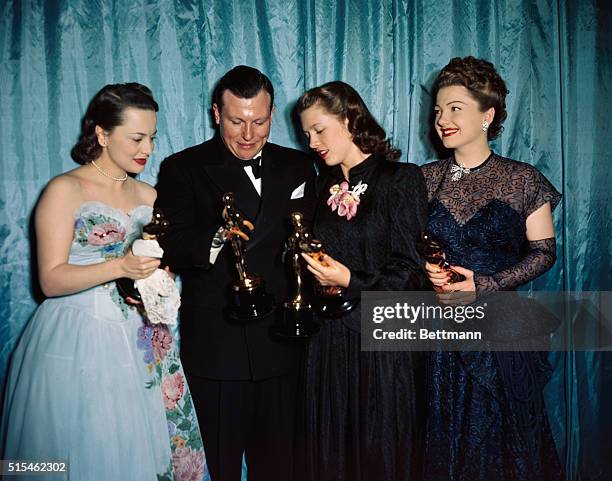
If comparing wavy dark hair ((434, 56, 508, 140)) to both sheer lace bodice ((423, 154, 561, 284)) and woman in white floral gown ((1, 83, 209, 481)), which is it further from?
woman in white floral gown ((1, 83, 209, 481))

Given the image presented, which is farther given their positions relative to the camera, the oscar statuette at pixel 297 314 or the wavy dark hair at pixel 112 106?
the wavy dark hair at pixel 112 106

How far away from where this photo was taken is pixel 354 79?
2451mm

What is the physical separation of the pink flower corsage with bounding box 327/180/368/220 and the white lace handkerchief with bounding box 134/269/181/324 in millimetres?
585

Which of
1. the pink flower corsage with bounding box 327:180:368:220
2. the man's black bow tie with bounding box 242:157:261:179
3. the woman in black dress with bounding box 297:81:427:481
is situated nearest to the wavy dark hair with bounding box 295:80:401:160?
the woman in black dress with bounding box 297:81:427:481

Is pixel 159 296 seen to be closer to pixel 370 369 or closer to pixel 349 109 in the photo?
pixel 370 369

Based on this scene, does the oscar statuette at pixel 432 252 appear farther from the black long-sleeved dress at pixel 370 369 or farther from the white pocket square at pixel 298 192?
the white pocket square at pixel 298 192

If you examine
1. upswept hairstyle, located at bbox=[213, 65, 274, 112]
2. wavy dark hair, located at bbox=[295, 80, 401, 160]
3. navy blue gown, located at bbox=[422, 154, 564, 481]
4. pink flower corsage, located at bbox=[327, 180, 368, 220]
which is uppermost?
upswept hairstyle, located at bbox=[213, 65, 274, 112]

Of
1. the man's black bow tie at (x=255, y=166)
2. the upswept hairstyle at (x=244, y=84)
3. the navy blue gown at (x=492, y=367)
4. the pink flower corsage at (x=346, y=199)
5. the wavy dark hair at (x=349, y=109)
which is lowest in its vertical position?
the navy blue gown at (x=492, y=367)

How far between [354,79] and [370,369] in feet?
4.03

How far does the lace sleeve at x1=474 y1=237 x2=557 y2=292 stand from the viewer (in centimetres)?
195

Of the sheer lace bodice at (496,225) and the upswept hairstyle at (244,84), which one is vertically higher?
the upswept hairstyle at (244,84)

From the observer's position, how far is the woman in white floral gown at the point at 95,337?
6.02 feet

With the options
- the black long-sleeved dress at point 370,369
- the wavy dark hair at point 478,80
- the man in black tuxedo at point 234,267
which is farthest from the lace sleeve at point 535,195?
the man in black tuxedo at point 234,267

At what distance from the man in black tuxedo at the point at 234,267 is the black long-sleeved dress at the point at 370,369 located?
188 mm
